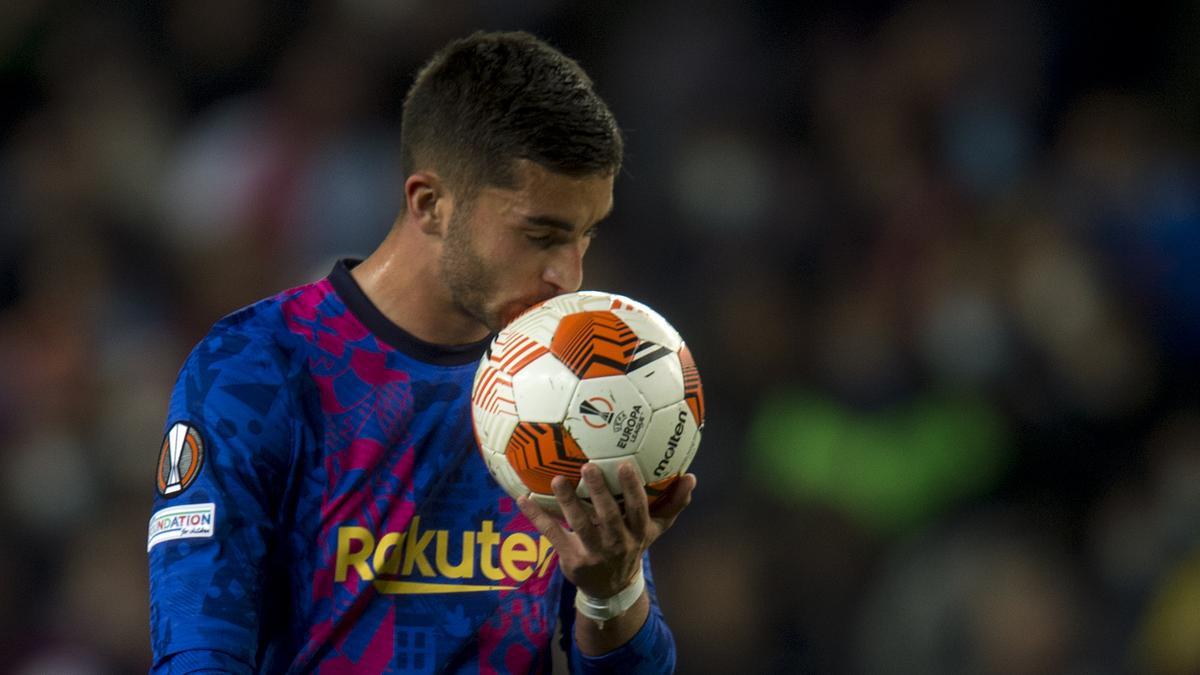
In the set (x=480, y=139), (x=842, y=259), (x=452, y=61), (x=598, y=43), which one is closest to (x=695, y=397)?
(x=480, y=139)

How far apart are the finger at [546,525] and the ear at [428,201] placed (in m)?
0.61

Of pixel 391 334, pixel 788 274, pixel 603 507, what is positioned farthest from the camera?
pixel 788 274

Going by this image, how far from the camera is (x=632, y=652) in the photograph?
2.70 m

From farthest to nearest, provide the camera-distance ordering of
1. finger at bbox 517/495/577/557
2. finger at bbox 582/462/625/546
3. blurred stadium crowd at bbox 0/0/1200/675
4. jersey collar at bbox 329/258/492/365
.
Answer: blurred stadium crowd at bbox 0/0/1200/675, jersey collar at bbox 329/258/492/365, finger at bbox 517/495/577/557, finger at bbox 582/462/625/546

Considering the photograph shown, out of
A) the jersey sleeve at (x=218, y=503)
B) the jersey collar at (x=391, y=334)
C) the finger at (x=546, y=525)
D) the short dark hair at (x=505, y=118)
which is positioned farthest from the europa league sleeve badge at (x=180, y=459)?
the short dark hair at (x=505, y=118)

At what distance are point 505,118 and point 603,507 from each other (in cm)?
78

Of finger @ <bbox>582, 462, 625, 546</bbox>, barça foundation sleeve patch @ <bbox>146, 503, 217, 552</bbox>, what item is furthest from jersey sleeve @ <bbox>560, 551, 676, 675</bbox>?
barça foundation sleeve patch @ <bbox>146, 503, 217, 552</bbox>

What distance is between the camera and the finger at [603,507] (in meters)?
2.29


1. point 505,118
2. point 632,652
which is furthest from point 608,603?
point 505,118

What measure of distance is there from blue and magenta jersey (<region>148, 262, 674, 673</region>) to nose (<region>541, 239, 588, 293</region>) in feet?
0.88

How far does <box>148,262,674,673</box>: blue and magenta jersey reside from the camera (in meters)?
2.37

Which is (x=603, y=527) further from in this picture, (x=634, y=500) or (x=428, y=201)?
(x=428, y=201)

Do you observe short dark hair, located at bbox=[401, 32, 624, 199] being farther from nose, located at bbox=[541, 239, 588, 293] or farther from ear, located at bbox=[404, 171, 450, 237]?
nose, located at bbox=[541, 239, 588, 293]

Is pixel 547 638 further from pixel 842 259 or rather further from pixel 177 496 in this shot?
pixel 842 259
